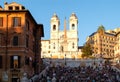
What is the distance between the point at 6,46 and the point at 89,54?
98026mm

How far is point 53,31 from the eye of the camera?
198375mm

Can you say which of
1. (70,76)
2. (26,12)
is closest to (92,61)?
(70,76)

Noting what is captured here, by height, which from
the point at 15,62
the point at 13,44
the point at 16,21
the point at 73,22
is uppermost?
the point at 73,22

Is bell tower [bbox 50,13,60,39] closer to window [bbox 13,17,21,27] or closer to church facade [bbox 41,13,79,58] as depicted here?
church facade [bbox 41,13,79,58]

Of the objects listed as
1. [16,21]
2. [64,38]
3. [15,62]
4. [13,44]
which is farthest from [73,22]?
[15,62]

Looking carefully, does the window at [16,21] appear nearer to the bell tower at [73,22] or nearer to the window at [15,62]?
the window at [15,62]

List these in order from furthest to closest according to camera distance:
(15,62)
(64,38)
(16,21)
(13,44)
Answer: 1. (64,38)
2. (16,21)
3. (13,44)
4. (15,62)

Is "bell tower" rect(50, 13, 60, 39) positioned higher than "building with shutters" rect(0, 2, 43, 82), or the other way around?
"bell tower" rect(50, 13, 60, 39)

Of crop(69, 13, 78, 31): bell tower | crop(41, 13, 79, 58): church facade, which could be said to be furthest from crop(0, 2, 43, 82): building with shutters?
crop(69, 13, 78, 31): bell tower

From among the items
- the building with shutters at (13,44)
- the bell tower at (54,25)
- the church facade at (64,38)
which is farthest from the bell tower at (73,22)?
the building with shutters at (13,44)

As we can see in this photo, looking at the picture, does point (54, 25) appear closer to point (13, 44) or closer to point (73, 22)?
point (73, 22)

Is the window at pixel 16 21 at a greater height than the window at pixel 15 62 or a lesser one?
greater

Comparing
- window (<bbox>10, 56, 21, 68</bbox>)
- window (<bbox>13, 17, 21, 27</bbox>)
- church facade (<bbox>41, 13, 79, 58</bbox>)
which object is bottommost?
window (<bbox>10, 56, 21, 68</bbox>)

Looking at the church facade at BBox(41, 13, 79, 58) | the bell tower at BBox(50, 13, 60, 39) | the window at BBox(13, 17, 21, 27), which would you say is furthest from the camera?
the bell tower at BBox(50, 13, 60, 39)
